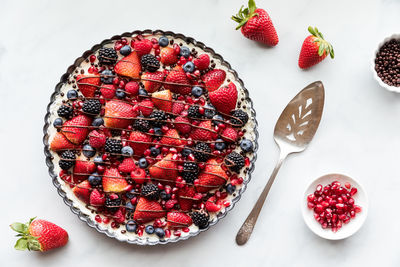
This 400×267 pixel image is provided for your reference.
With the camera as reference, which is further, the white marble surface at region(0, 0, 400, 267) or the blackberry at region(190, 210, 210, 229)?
the white marble surface at region(0, 0, 400, 267)

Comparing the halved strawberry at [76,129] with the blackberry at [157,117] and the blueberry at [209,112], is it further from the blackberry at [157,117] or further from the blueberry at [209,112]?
the blueberry at [209,112]


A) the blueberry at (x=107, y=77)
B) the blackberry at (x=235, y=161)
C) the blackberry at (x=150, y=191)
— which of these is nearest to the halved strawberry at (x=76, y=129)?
the blueberry at (x=107, y=77)

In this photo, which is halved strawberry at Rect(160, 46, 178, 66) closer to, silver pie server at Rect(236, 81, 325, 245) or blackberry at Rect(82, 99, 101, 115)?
blackberry at Rect(82, 99, 101, 115)

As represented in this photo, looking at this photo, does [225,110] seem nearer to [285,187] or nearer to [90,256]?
[285,187]

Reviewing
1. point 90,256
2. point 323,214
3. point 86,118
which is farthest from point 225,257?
point 86,118

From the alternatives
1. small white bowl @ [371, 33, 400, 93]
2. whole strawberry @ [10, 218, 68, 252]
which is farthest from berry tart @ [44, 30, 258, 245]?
small white bowl @ [371, 33, 400, 93]

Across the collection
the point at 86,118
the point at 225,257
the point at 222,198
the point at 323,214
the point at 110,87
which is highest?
the point at 110,87

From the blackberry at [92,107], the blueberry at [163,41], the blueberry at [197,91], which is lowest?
the blackberry at [92,107]
